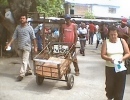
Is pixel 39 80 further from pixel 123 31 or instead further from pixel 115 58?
pixel 123 31

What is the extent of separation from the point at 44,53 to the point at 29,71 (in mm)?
845

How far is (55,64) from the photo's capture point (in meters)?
7.73

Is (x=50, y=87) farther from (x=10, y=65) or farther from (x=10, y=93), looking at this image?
(x=10, y=65)

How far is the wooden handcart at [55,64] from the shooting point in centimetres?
747

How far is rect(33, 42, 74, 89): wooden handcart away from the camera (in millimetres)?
7471

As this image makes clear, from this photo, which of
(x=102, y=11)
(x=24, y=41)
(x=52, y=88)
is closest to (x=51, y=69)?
(x=52, y=88)

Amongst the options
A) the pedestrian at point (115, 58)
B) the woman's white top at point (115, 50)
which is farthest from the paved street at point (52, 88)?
the woman's white top at point (115, 50)

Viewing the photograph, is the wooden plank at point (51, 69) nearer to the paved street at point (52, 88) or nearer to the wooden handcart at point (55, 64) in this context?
the wooden handcart at point (55, 64)

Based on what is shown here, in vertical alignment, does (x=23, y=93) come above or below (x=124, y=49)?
below

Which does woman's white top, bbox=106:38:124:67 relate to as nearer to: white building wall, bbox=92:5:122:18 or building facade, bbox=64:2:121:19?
building facade, bbox=64:2:121:19

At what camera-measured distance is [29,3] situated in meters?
11.9

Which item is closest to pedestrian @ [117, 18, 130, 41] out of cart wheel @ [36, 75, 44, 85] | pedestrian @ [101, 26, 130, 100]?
cart wheel @ [36, 75, 44, 85]

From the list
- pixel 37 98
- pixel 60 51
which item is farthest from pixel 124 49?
pixel 60 51

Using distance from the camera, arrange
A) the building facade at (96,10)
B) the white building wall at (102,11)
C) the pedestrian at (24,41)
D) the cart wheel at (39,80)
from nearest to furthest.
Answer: the cart wheel at (39,80)
the pedestrian at (24,41)
the building facade at (96,10)
the white building wall at (102,11)
